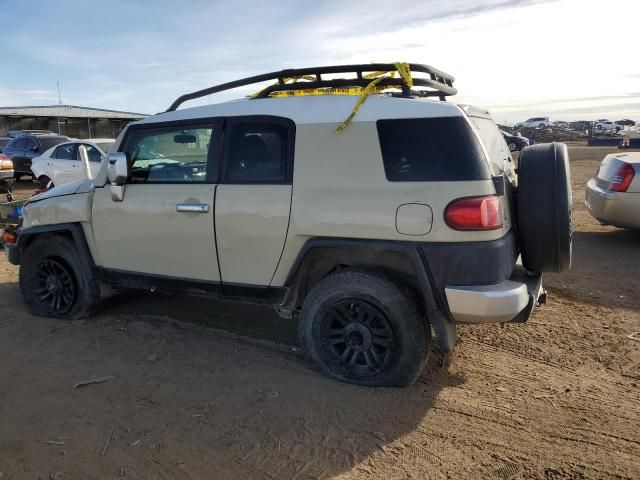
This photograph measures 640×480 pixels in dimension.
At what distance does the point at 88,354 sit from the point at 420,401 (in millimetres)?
2617

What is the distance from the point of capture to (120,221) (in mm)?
4375

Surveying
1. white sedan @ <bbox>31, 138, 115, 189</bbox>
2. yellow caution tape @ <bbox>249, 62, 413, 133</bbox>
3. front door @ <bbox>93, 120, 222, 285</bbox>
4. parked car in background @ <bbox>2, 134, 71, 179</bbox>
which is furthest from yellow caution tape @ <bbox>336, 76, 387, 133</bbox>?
parked car in background @ <bbox>2, 134, 71, 179</bbox>

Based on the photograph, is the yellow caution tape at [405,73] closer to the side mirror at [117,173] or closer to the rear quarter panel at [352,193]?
the rear quarter panel at [352,193]

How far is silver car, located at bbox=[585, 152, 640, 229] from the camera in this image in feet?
23.0

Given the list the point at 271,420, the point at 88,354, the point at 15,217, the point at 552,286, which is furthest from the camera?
the point at 15,217

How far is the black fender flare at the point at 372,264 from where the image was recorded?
325 cm

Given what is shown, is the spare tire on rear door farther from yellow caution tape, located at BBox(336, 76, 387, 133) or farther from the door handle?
the door handle

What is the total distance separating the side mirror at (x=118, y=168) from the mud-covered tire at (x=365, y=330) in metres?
1.83

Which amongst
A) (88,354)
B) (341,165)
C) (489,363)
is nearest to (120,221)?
(88,354)

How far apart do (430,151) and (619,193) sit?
201 inches

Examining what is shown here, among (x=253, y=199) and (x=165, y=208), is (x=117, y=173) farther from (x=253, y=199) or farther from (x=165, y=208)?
(x=253, y=199)

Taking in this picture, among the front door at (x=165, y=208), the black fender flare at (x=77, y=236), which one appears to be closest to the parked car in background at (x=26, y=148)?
the black fender flare at (x=77, y=236)

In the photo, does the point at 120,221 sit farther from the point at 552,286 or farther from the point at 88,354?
the point at 552,286

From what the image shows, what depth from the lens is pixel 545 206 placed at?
337 centimetres
